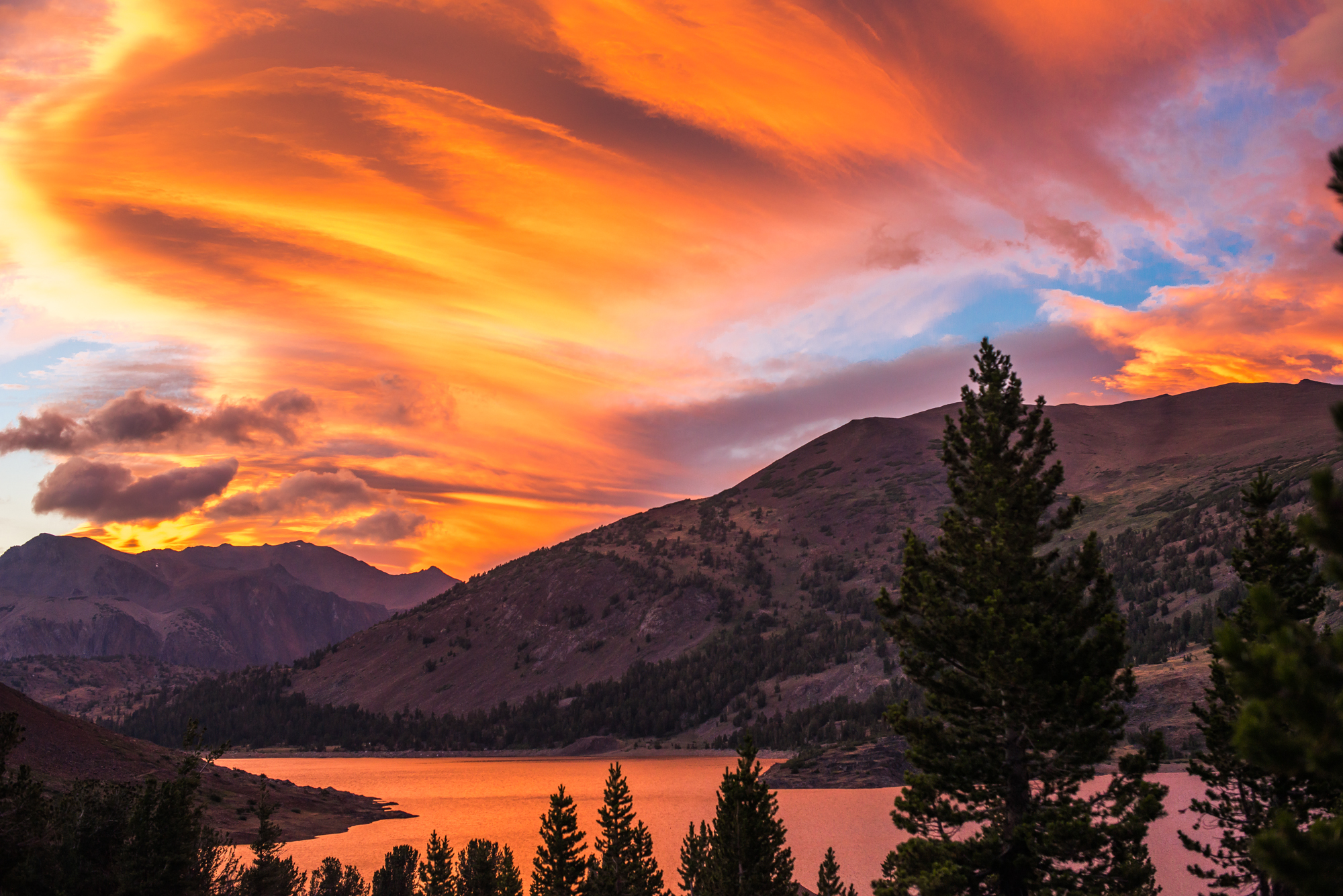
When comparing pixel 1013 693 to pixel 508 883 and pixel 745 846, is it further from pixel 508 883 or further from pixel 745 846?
pixel 508 883

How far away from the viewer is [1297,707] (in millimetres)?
9117

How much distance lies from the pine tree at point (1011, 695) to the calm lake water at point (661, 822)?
1650 inches

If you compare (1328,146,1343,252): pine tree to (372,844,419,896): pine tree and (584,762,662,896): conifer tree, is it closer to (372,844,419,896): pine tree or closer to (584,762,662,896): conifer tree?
(584,762,662,896): conifer tree

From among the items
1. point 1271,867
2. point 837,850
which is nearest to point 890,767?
point 837,850

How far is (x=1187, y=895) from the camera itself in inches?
2884

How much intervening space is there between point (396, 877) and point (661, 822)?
172ft

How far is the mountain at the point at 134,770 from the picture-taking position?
86.5 m

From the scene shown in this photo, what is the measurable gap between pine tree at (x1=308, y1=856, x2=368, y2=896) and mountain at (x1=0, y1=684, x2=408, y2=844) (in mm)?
20389

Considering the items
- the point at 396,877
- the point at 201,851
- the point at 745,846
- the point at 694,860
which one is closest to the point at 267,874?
the point at 201,851

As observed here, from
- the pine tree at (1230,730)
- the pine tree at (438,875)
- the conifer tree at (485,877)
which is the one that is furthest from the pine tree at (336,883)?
the pine tree at (1230,730)

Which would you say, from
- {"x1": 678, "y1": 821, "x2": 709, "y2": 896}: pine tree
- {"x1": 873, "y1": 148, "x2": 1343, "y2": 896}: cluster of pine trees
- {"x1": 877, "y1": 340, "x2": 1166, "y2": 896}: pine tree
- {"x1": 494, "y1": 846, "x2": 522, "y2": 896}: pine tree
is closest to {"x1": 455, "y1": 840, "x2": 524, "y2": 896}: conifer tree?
{"x1": 494, "y1": 846, "x2": 522, "y2": 896}: pine tree

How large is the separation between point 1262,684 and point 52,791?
87.2 metres

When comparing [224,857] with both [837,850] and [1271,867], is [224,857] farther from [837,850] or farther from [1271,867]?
[1271,867]

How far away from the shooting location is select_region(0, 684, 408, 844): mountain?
284 ft
